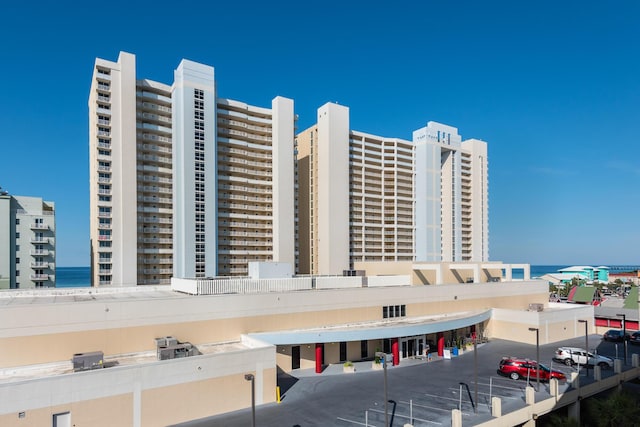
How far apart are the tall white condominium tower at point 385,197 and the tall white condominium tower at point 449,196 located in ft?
0.71

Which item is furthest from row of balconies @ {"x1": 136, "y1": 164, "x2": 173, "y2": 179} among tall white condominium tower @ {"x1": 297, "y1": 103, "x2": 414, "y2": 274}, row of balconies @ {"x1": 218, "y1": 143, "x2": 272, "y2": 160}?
tall white condominium tower @ {"x1": 297, "y1": 103, "x2": 414, "y2": 274}

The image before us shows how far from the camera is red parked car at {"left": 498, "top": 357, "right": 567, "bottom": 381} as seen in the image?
108ft

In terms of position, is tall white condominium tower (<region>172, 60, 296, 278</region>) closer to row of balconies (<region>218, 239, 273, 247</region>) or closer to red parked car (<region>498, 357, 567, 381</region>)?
row of balconies (<region>218, 239, 273, 247</region>)

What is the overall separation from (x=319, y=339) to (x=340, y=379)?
12.4 feet

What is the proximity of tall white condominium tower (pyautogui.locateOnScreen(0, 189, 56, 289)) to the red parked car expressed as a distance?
A: 78312mm

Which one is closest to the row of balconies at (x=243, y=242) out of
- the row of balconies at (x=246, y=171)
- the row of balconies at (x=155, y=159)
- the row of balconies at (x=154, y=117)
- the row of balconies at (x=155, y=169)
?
the row of balconies at (x=246, y=171)

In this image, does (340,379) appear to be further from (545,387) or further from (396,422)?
(545,387)

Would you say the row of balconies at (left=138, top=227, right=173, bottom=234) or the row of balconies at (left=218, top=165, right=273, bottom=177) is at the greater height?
the row of balconies at (left=218, top=165, right=273, bottom=177)

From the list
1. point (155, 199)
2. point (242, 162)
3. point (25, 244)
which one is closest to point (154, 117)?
point (155, 199)

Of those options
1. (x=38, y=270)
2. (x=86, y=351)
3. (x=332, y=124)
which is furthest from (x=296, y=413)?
(x=38, y=270)

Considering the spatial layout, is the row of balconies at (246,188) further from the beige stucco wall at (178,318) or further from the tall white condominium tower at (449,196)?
the tall white condominium tower at (449,196)

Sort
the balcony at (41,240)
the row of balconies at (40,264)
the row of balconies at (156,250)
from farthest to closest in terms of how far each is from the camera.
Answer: the balcony at (41,240) → the row of balconies at (40,264) → the row of balconies at (156,250)

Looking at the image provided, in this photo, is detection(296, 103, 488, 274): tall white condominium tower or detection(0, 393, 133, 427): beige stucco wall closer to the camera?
detection(0, 393, 133, 427): beige stucco wall

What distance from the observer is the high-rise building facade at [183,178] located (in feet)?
185
